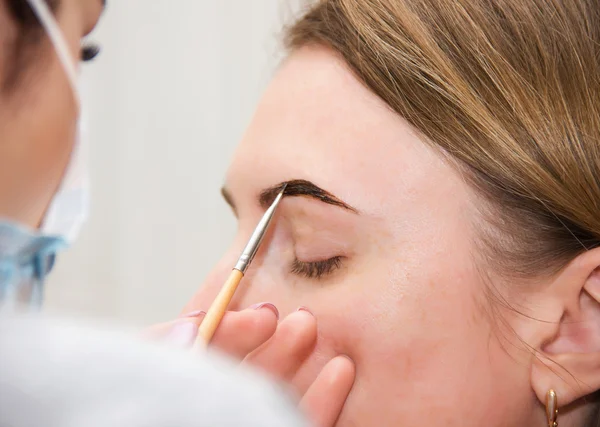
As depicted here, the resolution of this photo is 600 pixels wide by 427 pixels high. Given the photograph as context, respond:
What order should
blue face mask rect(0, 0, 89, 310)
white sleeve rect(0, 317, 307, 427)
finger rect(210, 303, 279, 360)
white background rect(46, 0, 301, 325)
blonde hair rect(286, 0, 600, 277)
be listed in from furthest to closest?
white background rect(46, 0, 301, 325) < blonde hair rect(286, 0, 600, 277) < finger rect(210, 303, 279, 360) < blue face mask rect(0, 0, 89, 310) < white sleeve rect(0, 317, 307, 427)

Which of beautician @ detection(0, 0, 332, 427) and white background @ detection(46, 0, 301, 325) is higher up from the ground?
beautician @ detection(0, 0, 332, 427)

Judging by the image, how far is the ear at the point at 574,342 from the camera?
2.33 ft

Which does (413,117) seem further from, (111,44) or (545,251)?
(111,44)

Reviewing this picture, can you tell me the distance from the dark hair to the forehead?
430 mm

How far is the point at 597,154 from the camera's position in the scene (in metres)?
0.74

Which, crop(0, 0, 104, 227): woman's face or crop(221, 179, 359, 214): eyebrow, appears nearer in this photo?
crop(0, 0, 104, 227): woman's face

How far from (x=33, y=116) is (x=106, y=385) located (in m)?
0.15

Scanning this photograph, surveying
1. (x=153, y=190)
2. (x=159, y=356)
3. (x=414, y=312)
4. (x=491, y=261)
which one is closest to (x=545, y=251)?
(x=491, y=261)

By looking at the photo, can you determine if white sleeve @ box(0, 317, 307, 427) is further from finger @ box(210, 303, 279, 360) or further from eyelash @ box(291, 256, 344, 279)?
eyelash @ box(291, 256, 344, 279)

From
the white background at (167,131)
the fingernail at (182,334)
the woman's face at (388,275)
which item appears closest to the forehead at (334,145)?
the woman's face at (388,275)

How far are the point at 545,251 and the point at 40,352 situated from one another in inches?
23.5

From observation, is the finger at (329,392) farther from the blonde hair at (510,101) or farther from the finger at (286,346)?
the blonde hair at (510,101)

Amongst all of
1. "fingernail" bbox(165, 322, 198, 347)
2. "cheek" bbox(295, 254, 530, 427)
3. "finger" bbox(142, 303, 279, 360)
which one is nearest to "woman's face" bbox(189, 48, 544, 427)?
"cheek" bbox(295, 254, 530, 427)

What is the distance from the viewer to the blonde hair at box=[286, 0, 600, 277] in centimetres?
71
